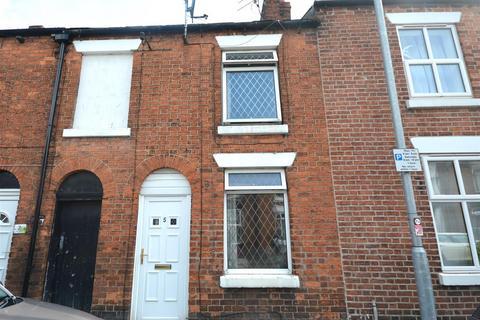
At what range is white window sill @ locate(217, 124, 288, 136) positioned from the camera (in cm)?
666

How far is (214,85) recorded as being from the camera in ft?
23.3

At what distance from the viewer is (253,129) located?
6676 mm

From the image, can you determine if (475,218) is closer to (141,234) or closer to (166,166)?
(166,166)

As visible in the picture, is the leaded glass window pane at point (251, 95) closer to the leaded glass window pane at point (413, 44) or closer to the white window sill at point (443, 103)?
the white window sill at point (443, 103)

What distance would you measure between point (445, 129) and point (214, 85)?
4.94 meters

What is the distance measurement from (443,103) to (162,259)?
6.58 metres

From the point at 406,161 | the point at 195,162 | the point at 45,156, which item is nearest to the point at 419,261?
the point at 406,161

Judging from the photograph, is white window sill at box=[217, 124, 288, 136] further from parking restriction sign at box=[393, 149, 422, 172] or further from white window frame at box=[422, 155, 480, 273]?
white window frame at box=[422, 155, 480, 273]

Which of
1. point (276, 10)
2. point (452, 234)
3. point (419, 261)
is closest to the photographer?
point (419, 261)

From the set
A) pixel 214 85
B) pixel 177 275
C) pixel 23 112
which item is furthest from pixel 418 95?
pixel 23 112

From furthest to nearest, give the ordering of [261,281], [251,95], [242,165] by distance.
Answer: [251,95]
[242,165]
[261,281]

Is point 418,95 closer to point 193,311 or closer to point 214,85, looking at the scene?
point 214,85

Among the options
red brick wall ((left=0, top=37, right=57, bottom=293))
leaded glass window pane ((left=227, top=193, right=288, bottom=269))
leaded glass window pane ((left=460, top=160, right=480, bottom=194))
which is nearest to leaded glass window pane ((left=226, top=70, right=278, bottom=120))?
leaded glass window pane ((left=227, top=193, right=288, bottom=269))

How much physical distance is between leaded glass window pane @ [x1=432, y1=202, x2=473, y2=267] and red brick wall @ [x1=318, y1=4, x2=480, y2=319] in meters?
0.24
